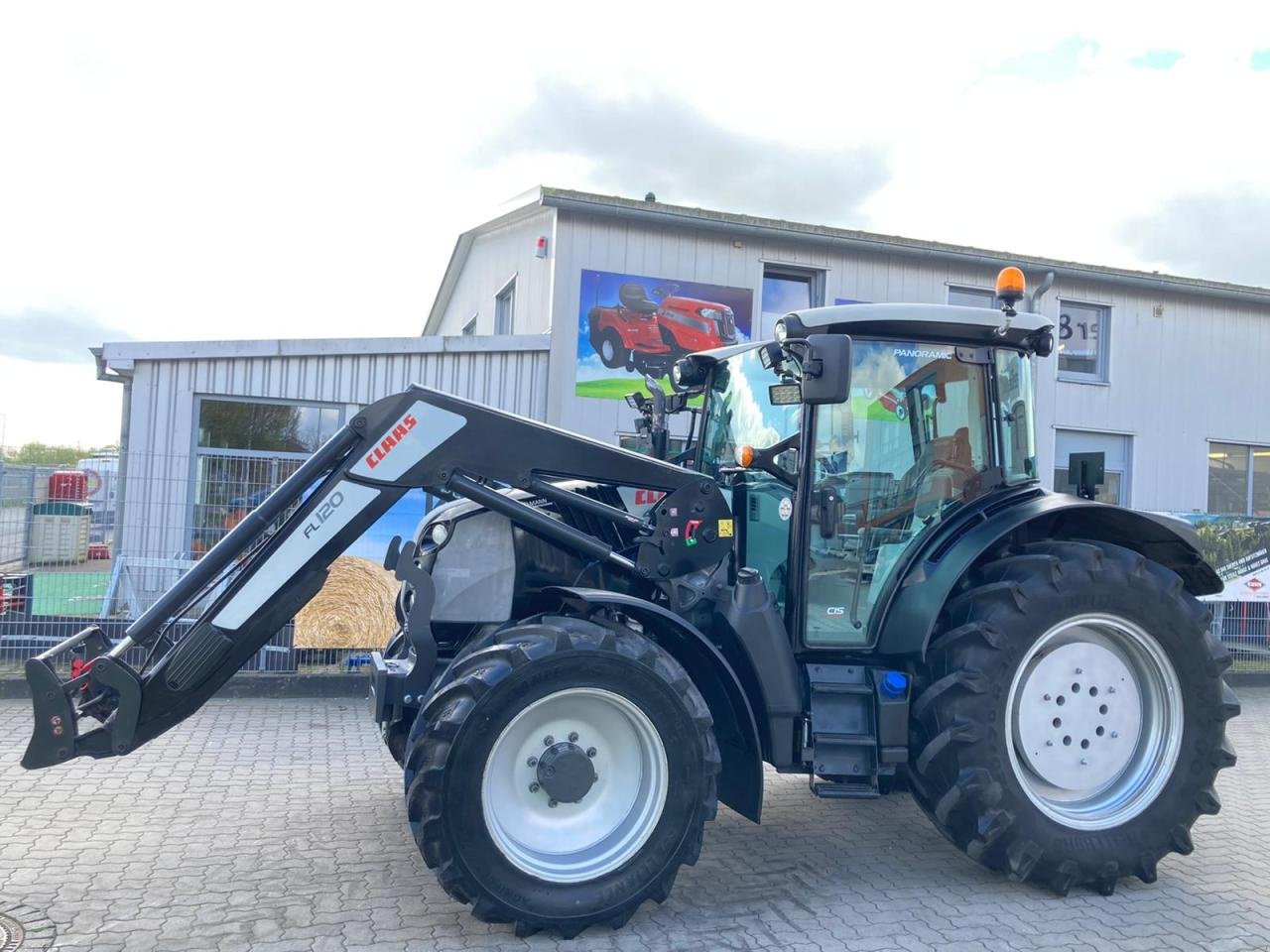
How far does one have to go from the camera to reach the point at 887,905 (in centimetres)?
451

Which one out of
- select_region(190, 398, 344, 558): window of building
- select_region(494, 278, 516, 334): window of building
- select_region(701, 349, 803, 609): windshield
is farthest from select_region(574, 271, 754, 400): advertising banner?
select_region(701, 349, 803, 609): windshield

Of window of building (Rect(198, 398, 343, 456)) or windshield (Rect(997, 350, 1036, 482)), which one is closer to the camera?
windshield (Rect(997, 350, 1036, 482))

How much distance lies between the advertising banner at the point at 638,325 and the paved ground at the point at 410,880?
22.1 feet

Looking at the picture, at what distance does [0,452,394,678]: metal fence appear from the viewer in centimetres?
880

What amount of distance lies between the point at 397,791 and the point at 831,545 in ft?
9.44

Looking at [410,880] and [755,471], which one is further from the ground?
[755,471]

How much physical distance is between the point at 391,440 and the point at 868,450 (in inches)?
85.2

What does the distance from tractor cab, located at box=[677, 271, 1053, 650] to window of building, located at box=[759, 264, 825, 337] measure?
8300mm

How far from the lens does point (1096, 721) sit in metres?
4.96

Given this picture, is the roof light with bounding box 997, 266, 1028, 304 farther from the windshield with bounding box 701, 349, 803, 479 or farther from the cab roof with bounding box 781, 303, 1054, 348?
the windshield with bounding box 701, 349, 803, 479

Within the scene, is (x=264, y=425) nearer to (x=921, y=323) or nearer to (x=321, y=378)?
(x=321, y=378)

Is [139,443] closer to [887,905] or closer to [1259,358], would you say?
[887,905]

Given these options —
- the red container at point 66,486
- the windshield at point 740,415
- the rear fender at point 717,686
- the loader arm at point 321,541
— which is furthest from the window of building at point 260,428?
the rear fender at point 717,686

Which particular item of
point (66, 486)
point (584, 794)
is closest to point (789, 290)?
point (66, 486)
